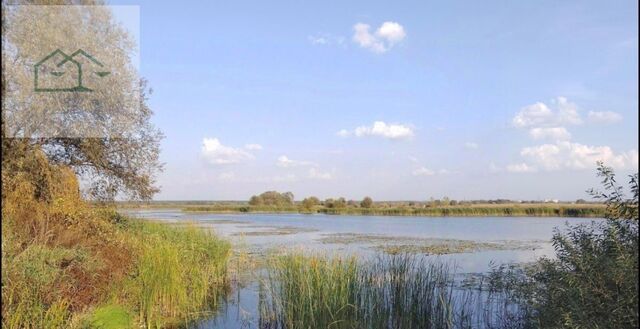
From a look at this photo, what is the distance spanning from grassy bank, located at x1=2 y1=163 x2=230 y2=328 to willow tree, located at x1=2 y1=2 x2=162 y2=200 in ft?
3.33

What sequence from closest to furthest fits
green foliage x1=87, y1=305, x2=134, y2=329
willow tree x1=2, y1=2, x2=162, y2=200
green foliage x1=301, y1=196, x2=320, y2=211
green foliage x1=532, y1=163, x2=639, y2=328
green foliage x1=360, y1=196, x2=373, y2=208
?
green foliage x1=532, y1=163, x2=639, y2=328, green foliage x1=87, y1=305, x2=134, y2=329, willow tree x1=2, y1=2, x2=162, y2=200, green foliage x1=360, y1=196, x2=373, y2=208, green foliage x1=301, y1=196, x2=320, y2=211

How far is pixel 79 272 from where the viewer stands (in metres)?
6.68

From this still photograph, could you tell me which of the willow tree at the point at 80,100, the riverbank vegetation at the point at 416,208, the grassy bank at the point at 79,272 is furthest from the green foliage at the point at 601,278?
the riverbank vegetation at the point at 416,208

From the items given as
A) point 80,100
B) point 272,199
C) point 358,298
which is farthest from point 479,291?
point 272,199

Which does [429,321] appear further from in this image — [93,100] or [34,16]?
[34,16]

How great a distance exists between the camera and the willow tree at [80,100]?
32.0 feet

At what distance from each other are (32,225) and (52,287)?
1.79 m

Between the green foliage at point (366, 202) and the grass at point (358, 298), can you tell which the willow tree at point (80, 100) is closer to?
the grass at point (358, 298)

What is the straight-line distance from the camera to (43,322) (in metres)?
5.44

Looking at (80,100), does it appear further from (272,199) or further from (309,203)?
(272,199)

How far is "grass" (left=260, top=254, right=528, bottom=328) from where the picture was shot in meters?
6.85

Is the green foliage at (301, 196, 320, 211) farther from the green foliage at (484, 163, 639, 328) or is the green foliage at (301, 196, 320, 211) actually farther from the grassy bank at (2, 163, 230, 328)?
the green foliage at (484, 163, 639, 328)

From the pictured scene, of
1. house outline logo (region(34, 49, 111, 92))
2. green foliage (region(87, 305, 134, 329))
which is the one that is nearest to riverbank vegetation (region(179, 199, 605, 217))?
house outline logo (region(34, 49, 111, 92))

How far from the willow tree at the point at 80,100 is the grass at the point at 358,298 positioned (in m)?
4.98
